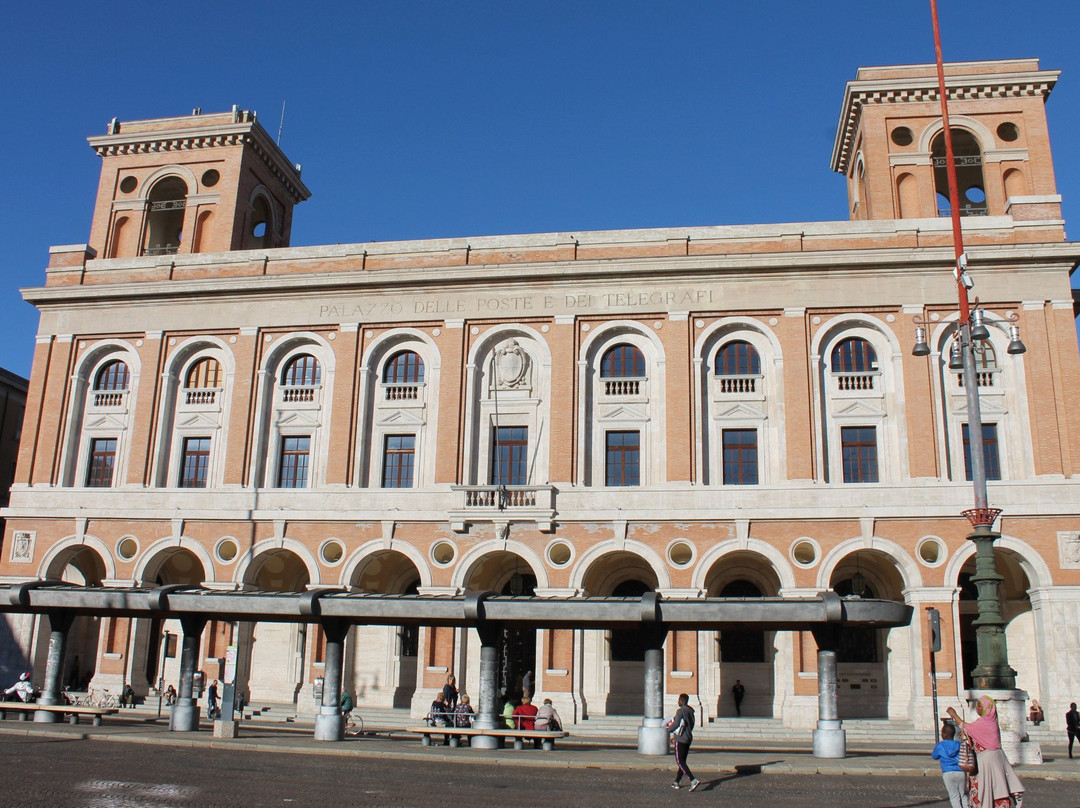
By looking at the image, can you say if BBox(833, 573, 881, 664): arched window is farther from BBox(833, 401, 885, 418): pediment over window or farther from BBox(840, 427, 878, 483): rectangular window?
BBox(833, 401, 885, 418): pediment over window

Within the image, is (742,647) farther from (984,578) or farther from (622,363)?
(984,578)

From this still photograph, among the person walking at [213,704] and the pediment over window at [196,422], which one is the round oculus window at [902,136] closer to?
the pediment over window at [196,422]

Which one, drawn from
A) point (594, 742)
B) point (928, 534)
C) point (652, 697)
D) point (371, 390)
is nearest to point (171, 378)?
point (371, 390)

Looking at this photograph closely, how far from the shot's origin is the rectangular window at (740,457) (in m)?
Result: 33.6

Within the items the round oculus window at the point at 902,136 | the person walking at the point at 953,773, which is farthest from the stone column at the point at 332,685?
the round oculus window at the point at 902,136

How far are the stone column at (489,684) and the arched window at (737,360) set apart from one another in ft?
49.3

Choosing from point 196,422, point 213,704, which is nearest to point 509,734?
point 213,704

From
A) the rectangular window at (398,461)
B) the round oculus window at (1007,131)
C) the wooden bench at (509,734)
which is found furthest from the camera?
the round oculus window at (1007,131)

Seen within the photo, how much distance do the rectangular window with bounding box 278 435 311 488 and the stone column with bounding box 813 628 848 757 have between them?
2054 centimetres

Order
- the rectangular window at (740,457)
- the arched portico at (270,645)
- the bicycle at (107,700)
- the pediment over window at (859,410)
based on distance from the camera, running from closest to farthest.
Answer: the bicycle at (107,700) < the pediment over window at (859,410) < the rectangular window at (740,457) < the arched portico at (270,645)

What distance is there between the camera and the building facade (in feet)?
106

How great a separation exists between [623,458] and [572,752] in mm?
13584

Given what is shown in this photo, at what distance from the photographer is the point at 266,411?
36812mm

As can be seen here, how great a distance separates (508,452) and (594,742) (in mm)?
11677
